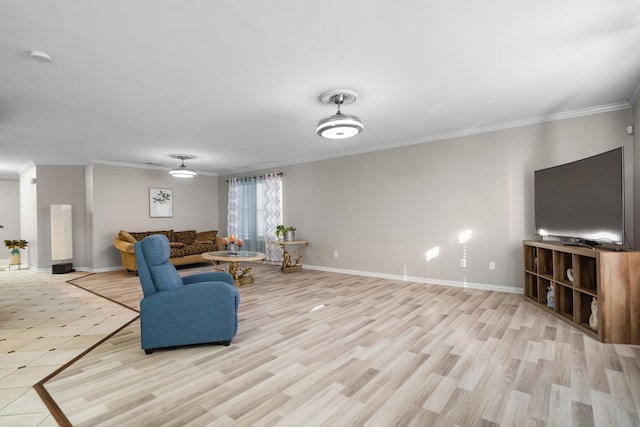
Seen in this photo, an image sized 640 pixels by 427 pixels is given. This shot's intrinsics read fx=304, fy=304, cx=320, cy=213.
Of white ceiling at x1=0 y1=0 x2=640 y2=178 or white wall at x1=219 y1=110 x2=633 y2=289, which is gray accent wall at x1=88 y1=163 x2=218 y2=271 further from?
white wall at x1=219 y1=110 x2=633 y2=289

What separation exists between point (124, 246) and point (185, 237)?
5.11 feet

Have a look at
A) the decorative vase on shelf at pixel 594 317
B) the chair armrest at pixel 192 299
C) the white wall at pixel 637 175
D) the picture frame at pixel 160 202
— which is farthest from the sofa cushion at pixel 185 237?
the white wall at pixel 637 175

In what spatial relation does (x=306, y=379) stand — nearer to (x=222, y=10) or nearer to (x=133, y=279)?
(x=222, y=10)

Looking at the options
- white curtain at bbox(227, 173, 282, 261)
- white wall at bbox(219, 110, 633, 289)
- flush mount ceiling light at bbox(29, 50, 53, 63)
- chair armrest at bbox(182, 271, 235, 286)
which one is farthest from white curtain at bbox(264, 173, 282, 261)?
flush mount ceiling light at bbox(29, 50, 53, 63)

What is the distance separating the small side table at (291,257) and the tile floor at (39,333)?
303 cm

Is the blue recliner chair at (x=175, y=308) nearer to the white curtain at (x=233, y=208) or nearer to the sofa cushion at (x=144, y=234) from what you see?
the sofa cushion at (x=144, y=234)

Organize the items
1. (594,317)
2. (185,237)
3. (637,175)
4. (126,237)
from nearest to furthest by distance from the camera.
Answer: (594,317)
(637,175)
(126,237)
(185,237)

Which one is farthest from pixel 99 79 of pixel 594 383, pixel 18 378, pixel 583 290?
pixel 583 290

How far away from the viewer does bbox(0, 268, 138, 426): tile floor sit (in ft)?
6.27

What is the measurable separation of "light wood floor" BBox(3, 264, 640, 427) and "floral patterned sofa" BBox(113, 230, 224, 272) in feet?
11.4

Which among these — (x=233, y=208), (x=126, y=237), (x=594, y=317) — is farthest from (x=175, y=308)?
(x=233, y=208)

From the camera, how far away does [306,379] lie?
2127 millimetres

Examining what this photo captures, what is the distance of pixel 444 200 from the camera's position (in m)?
4.93

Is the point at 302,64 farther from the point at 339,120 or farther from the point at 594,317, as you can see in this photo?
the point at 594,317
